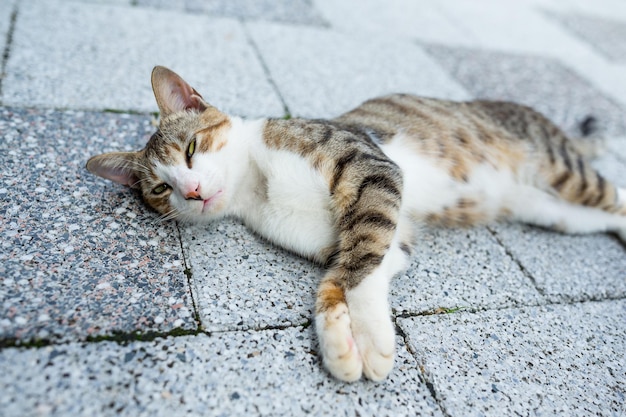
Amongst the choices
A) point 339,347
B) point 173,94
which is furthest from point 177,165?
point 339,347

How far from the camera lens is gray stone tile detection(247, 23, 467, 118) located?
12.6ft

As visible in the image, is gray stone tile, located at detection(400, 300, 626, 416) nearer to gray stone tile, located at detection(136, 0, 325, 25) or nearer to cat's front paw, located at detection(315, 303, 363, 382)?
cat's front paw, located at detection(315, 303, 363, 382)

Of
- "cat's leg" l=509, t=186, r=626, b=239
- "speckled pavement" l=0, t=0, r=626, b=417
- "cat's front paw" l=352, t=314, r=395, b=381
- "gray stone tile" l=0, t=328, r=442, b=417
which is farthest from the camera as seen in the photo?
"cat's leg" l=509, t=186, r=626, b=239

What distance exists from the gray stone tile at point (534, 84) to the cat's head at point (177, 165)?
2790mm

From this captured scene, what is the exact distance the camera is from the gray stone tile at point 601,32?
6.02 meters

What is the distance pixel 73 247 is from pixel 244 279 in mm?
755

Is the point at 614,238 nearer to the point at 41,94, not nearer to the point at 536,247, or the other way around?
the point at 536,247

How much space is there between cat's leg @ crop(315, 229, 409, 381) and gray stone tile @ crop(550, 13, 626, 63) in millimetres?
5341

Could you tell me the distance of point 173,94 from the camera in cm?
271

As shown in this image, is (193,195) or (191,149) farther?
(191,149)

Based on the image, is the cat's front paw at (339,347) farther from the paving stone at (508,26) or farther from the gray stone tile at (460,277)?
the paving stone at (508,26)

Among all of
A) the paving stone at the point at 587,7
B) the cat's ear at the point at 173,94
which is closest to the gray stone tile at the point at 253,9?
the cat's ear at the point at 173,94

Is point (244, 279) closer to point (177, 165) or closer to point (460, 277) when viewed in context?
point (177, 165)

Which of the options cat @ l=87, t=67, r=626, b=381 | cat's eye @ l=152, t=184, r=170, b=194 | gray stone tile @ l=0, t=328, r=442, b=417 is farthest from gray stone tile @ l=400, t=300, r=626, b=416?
cat's eye @ l=152, t=184, r=170, b=194
